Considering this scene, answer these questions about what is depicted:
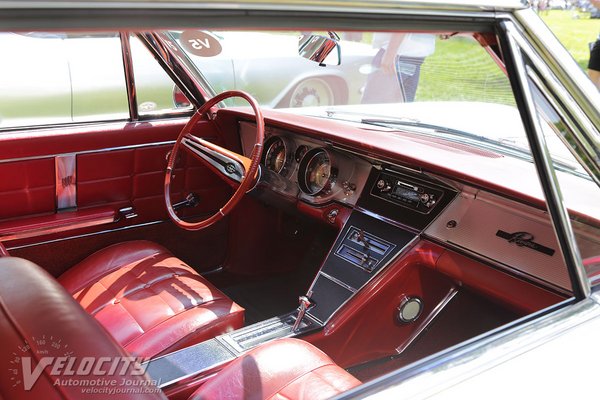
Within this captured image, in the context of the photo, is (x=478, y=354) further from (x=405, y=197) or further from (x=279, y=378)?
(x=405, y=197)

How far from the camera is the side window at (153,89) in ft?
8.95

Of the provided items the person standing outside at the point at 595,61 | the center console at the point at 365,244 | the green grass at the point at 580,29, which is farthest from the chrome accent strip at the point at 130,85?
the green grass at the point at 580,29

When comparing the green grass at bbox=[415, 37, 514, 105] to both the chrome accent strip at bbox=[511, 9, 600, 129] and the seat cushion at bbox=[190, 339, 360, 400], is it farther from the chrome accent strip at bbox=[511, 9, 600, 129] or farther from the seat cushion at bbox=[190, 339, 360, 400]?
the seat cushion at bbox=[190, 339, 360, 400]

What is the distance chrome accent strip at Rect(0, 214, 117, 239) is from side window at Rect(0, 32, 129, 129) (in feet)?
1.94

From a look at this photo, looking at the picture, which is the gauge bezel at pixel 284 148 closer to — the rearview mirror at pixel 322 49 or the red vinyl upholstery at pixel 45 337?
the rearview mirror at pixel 322 49

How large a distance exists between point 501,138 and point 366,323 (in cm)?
88

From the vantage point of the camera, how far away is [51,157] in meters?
2.41

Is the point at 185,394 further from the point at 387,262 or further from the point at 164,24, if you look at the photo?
the point at 164,24

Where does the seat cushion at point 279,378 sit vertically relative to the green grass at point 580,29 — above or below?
below

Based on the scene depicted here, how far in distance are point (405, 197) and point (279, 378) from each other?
1.05 meters

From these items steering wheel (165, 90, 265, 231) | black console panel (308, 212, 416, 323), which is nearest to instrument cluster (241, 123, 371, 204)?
black console panel (308, 212, 416, 323)

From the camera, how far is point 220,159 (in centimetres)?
235

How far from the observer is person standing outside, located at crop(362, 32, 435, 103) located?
297cm

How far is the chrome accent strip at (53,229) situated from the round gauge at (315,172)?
868 millimetres
